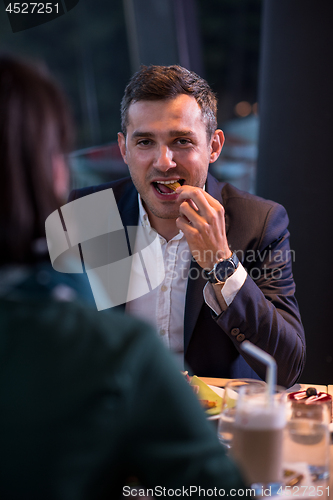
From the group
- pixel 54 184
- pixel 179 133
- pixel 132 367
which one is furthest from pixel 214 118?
pixel 132 367

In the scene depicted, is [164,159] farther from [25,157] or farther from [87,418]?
[87,418]

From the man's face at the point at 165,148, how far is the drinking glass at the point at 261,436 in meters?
1.16

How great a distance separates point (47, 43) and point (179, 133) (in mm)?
2310

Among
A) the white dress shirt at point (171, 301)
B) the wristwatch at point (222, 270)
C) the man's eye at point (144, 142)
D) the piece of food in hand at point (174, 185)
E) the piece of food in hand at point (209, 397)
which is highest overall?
the man's eye at point (144, 142)

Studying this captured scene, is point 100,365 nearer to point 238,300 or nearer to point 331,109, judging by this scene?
point 238,300

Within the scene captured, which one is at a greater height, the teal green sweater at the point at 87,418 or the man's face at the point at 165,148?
the man's face at the point at 165,148

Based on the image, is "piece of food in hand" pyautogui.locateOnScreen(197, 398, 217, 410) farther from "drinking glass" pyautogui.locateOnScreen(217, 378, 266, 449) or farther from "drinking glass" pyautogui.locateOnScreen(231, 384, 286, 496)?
"drinking glass" pyautogui.locateOnScreen(231, 384, 286, 496)

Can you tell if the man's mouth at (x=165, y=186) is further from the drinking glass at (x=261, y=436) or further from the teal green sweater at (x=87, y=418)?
the teal green sweater at (x=87, y=418)

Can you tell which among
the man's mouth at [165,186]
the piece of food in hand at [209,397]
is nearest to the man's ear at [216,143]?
the man's mouth at [165,186]

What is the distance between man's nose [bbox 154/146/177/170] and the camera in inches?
72.6

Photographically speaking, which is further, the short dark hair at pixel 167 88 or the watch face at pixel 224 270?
the short dark hair at pixel 167 88

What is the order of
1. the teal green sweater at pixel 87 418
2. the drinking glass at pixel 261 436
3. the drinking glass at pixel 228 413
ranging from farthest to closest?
the drinking glass at pixel 228 413 → the drinking glass at pixel 261 436 → the teal green sweater at pixel 87 418

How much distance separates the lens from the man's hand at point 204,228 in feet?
5.29

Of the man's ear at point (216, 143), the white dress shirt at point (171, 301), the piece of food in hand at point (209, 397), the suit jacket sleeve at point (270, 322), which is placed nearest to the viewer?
the piece of food in hand at point (209, 397)
